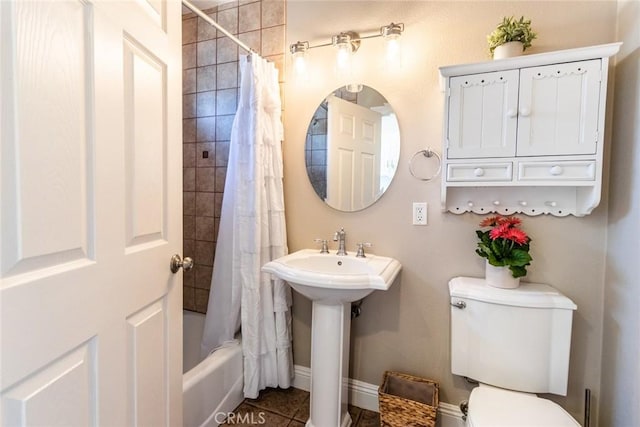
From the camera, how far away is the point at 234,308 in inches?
70.9

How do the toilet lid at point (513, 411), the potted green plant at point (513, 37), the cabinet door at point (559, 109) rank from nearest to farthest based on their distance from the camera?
1. the toilet lid at point (513, 411)
2. the cabinet door at point (559, 109)
3. the potted green plant at point (513, 37)

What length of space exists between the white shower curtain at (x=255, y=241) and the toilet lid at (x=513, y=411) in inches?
40.2

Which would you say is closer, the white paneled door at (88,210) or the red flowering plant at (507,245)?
the white paneled door at (88,210)

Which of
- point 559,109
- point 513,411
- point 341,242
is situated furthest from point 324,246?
point 559,109

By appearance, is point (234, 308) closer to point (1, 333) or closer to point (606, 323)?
point (1, 333)

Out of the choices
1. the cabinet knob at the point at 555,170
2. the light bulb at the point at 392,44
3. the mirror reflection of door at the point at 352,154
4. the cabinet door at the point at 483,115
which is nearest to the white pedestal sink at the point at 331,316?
the mirror reflection of door at the point at 352,154

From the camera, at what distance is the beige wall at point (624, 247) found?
3.84 ft

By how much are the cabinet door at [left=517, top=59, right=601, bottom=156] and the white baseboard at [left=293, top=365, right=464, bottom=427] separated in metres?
1.28

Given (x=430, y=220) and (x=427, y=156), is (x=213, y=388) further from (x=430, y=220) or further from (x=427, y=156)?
(x=427, y=156)

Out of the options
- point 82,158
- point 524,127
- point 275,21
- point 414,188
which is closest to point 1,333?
point 82,158

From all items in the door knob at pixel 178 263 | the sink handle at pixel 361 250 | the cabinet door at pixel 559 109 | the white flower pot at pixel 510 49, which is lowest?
the sink handle at pixel 361 250

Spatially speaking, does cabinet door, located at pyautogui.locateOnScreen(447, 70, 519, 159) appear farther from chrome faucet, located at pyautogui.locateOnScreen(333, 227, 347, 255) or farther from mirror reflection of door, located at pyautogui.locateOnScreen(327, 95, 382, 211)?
chrome faucet, located at pyautogui.locateOnScreen(333, 227, 347, 255)

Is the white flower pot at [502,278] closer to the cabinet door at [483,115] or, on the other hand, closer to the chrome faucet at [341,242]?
the cabinet door at [483,115]

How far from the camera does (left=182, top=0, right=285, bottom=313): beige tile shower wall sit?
2148 mm
